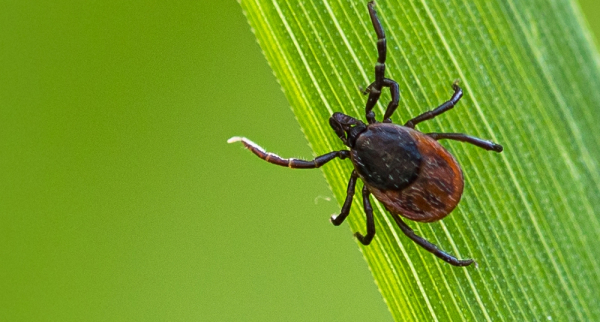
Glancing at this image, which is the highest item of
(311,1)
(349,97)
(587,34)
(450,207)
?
(311,1)

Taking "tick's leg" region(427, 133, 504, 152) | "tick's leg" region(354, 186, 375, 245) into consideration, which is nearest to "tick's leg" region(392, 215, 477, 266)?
"tick's leg" region(354, 186, 375, 245)

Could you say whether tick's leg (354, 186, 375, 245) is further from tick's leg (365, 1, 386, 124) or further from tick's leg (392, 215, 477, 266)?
tick's leg (365, 1, 386, 124)

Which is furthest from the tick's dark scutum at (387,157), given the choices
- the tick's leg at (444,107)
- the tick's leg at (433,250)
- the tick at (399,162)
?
the tick's leg at (433,250)

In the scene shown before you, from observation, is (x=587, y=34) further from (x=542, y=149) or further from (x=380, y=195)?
(x=380, y=195)

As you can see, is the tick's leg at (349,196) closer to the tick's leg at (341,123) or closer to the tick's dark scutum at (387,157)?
the tick's dark scutum at (387,157)

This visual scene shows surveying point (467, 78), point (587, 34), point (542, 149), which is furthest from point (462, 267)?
point (587, 34)

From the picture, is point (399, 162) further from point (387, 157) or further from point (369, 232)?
point (369, 232)
